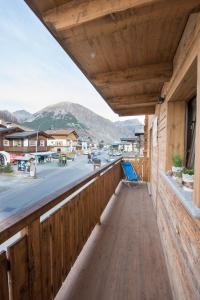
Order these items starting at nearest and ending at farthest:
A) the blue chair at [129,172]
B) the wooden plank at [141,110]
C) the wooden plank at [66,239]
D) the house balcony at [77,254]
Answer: the house balcony at [77,254]
the wooden plank at [66,239]
the wooden plank at [141,110]
the blue chair at [129,172]

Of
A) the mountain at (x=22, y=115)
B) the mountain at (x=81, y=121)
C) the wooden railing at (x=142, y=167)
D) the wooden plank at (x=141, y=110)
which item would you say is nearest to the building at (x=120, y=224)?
the wooden plank at (x=141, y=110)

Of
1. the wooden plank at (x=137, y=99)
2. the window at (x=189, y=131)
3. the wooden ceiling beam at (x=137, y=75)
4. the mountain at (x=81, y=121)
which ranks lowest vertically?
the window at (x=189, y=131)

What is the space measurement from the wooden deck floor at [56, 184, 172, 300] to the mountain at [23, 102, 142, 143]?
7584cm

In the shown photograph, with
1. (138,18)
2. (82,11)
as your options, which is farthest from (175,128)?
(82,11)

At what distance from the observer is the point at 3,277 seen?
2.54ft

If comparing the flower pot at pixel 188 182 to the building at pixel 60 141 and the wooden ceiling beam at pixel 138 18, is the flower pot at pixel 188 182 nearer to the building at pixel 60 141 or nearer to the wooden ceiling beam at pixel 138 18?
the wooden ceiling beam at pixel 138 18

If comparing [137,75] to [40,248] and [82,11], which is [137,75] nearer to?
[82,11]

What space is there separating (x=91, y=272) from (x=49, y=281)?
0.72 meters

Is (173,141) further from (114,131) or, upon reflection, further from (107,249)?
(114,131)

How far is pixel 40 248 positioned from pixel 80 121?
320 ft

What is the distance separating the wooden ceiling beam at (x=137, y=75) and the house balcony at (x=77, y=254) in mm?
1265

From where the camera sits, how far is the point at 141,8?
925 millimetres

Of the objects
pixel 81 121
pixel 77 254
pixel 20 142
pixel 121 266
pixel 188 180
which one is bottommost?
pixel 121 266

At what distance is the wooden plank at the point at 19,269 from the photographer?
0.83 m
